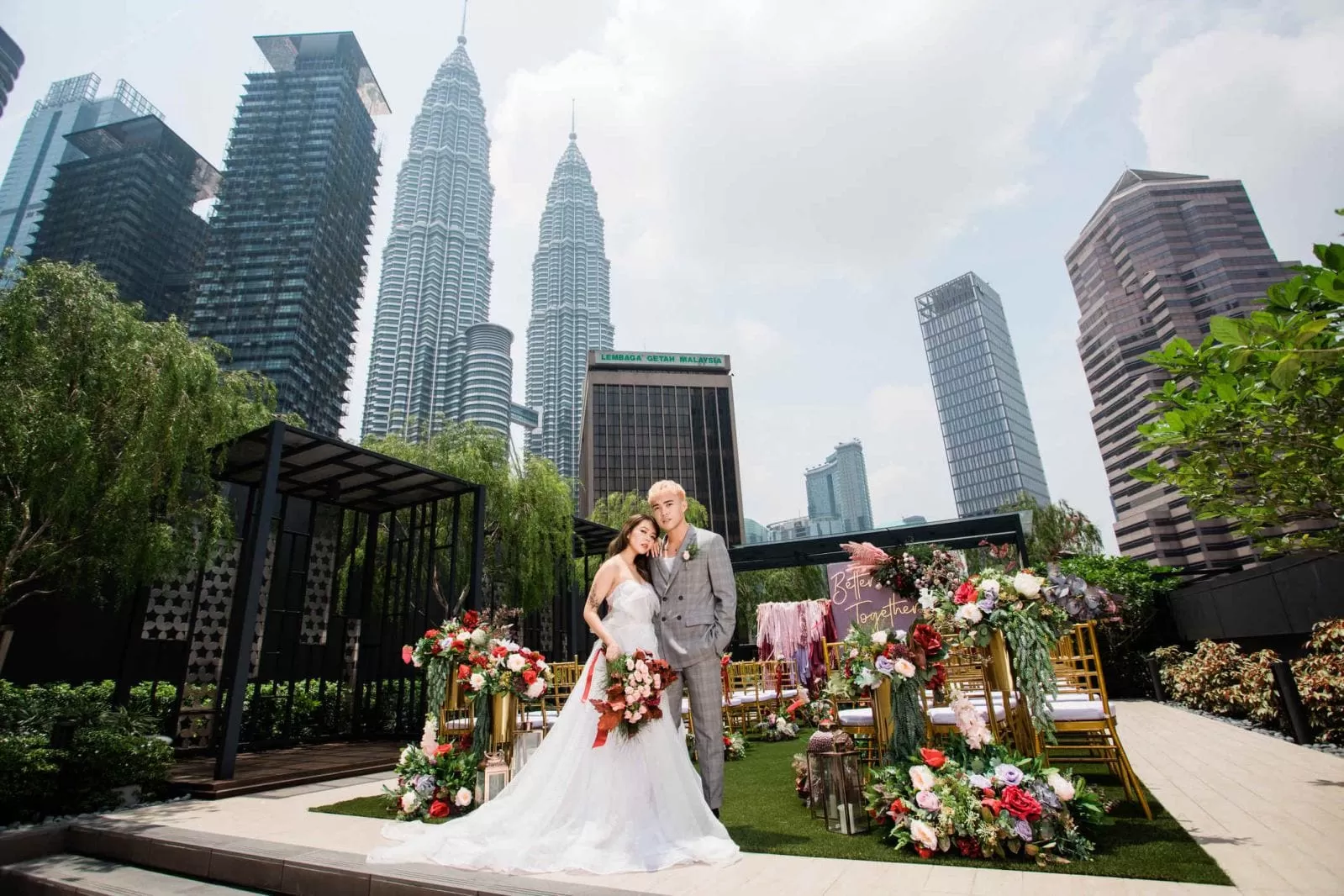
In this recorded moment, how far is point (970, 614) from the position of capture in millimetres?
3525

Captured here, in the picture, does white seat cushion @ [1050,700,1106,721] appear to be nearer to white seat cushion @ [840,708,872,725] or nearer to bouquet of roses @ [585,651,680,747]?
white seat cushion @ [840,708,872,725]

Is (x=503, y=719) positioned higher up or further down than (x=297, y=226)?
further down

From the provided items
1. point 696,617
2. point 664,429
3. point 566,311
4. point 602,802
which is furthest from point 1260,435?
point 566,311

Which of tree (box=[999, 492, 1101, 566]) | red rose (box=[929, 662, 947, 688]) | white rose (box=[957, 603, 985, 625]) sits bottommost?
red rose (box=[929, 662, 947, 688])

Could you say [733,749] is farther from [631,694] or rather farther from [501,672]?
[631,694]

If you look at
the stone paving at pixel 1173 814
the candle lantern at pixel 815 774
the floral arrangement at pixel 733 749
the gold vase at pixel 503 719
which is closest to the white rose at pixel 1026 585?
the stone paving at pixel 1173 814

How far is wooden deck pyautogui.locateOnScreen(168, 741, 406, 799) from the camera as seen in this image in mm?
5434

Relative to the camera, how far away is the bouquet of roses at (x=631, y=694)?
3211 millimetres

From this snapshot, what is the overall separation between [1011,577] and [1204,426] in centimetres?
164

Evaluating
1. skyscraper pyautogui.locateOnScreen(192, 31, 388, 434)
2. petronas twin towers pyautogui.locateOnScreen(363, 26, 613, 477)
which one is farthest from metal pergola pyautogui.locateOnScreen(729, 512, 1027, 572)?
petronas twin towers pyautogui.locateOnScreen(363, 26, 613, 477)

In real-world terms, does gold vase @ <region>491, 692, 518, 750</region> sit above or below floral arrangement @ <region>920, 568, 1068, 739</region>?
below

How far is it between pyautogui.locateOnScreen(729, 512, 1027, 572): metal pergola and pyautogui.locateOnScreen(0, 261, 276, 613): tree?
889 centimetres

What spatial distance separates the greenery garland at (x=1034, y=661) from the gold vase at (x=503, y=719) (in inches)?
145

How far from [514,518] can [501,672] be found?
7542 mm
